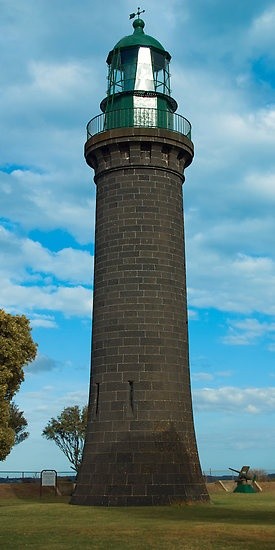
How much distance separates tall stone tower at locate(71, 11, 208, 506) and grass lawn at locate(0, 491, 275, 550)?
1.50m

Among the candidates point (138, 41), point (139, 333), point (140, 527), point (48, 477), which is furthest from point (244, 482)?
point (138, 41)

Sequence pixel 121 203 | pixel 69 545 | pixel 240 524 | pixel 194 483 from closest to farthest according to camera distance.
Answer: pixel 69 545 → pixel 240 524 → pixel 194 483 → pixel 121 203

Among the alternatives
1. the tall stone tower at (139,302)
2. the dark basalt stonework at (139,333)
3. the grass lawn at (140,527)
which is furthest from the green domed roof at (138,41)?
the grass lawn at (140,527)

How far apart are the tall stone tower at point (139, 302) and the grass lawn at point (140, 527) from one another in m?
1.50

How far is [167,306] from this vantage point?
80.5ft

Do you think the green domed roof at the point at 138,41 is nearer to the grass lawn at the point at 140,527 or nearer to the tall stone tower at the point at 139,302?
the tall stone tower at the point at 139,302

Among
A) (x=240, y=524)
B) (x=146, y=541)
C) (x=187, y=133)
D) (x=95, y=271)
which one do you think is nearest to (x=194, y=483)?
(x=240, y=524)

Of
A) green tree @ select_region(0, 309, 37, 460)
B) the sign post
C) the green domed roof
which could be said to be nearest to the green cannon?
the sign post

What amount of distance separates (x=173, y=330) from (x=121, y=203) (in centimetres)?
541

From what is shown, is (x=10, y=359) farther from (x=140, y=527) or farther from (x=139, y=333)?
(x=140, y=527)

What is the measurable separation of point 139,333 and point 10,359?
5478mm

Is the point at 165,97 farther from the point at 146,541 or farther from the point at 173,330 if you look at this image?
the point at 146,541

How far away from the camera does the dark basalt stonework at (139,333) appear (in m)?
22.6

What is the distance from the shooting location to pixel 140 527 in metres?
15.5
